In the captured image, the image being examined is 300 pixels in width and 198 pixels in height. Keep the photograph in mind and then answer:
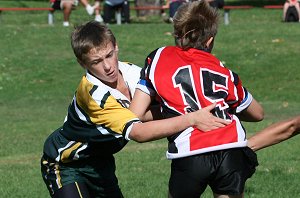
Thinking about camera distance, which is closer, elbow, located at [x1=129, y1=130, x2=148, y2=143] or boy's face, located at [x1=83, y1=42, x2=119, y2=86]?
elbow, located at [x1=129, y1=130, x2=148, y2=143]

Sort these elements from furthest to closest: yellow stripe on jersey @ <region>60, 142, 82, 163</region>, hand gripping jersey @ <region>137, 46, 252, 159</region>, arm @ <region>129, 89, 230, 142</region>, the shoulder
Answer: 1. yellow stripe on jersey @ <region>60, 142, 82, 163</region>
2. the shoulder
3. hand gripping jersey @ <region>137, 46, 252, 159</region>
4. arm @ <region>129, 89, 230, 142</region>

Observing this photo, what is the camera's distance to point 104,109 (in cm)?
465

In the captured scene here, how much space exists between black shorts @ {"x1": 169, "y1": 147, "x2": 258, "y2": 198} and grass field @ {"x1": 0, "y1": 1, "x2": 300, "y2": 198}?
268 cm

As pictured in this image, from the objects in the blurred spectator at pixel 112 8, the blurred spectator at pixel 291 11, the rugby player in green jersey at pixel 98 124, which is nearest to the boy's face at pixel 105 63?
the rugby player in green jersey at pixel 98 124

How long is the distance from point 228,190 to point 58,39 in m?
16.7

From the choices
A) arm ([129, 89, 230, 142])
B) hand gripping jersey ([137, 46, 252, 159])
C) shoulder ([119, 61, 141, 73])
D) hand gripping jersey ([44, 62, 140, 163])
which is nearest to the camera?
arm ([129, 89, 230, 142])

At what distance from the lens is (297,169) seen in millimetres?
8531

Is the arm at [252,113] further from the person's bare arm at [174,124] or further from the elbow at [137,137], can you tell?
the elbow at [137,137]

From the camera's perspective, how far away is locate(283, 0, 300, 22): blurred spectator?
24.4m

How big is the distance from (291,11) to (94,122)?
815 inches

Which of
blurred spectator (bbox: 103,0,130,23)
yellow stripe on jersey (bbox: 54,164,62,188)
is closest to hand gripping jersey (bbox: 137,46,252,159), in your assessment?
yellow stripe on jersey (bbox: 54,164,62,188)

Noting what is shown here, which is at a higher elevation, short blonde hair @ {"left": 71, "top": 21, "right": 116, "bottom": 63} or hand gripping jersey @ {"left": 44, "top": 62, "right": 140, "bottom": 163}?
short blonde hair @ {"left": 71, "top": 21, "right": 116, "bottom": 63}

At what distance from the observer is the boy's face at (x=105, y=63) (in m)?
4.73

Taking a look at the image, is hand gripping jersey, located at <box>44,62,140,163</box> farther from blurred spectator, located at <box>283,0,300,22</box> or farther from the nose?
blurred spectator, located at <box>283,0,300,22</box>
